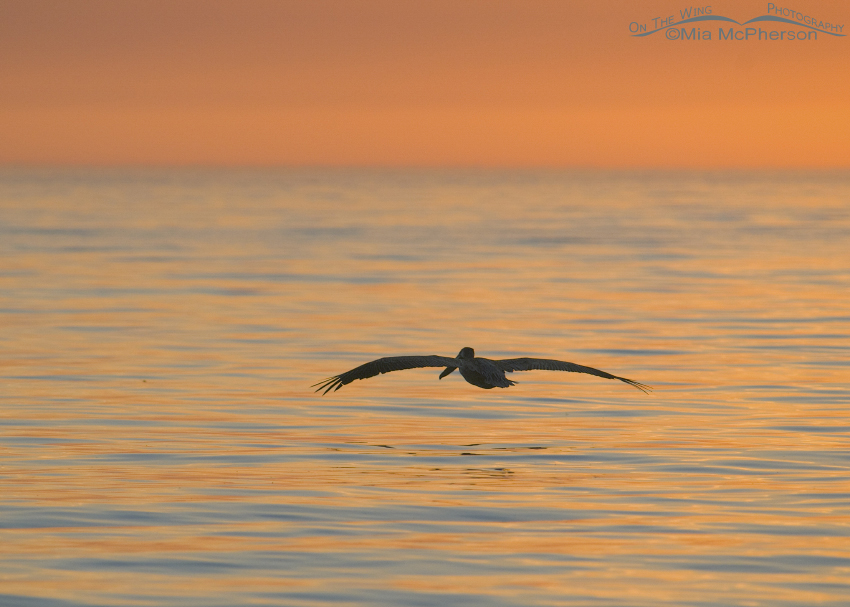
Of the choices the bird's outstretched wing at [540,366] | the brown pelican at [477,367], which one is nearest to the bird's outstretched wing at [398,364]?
the brown pelican at [477,367]

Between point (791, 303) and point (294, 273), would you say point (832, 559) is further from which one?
point (294, 273)

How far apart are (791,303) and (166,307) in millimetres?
13950

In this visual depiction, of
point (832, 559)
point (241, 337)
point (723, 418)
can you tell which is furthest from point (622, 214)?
point (832, 559)

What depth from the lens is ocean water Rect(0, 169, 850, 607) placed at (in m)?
10.9

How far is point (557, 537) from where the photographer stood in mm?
12023

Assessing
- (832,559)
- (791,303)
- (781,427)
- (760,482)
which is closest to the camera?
(832,559)

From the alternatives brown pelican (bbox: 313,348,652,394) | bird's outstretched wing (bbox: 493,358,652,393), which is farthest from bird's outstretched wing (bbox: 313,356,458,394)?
bird's outstretched wing (bbox: 493,358,652,393)

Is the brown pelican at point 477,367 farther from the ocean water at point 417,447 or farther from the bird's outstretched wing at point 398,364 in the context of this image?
the ocean water at point 417,447

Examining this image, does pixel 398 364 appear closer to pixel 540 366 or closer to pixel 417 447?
pixel 417 447

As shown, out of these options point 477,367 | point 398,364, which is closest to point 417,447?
point 477,367

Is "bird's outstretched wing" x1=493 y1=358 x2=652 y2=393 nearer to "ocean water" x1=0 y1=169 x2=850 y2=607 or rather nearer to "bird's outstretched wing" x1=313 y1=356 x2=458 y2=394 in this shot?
"bird's outstretched wing" x1=313 y1=356 x2=458 y2=394

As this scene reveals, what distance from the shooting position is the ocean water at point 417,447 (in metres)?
10.9

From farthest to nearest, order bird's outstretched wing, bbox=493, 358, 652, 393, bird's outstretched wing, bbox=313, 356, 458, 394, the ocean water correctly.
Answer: bird's outstretched wing, bbox=493, 358, 652, 393
bird's outstretched wing, bbox=313, 356, 458, 394
the ocean water

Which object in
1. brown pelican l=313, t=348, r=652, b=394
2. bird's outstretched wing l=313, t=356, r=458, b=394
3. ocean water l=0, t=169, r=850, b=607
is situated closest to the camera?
ocean water l=0, t=169, r=850, b=607
